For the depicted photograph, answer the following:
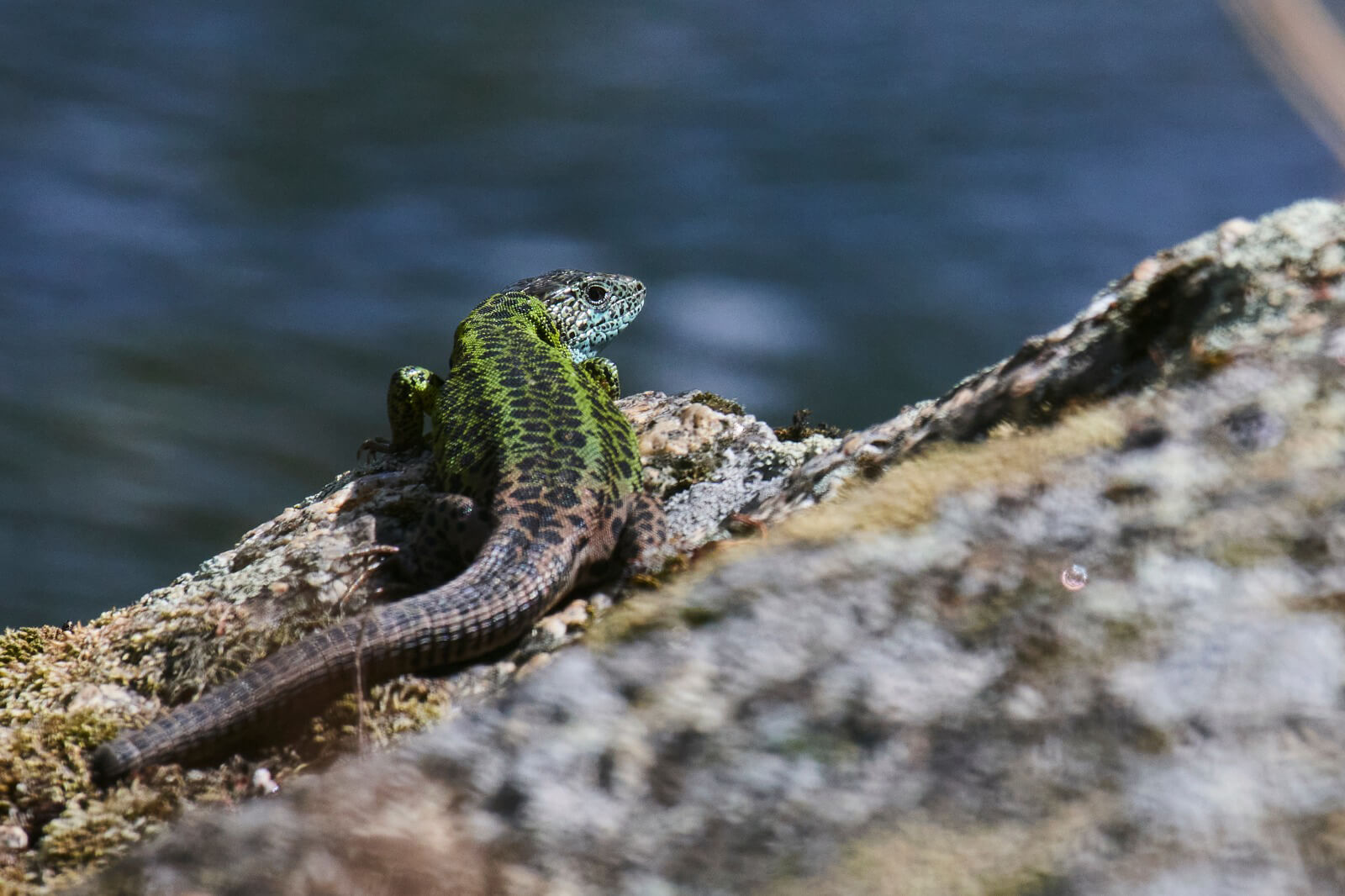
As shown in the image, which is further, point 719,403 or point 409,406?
point 409,406

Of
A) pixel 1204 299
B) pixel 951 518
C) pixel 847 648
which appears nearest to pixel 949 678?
pixel 847 648

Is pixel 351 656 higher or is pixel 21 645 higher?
pixel 21 645

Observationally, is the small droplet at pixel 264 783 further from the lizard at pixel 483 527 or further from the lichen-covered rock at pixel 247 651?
the lizard at pixel 483 527

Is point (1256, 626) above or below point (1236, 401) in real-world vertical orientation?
below

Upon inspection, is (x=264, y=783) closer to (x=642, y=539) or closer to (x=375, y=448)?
(x=642, y=539)

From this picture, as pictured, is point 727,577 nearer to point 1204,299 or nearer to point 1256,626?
point 1256,626

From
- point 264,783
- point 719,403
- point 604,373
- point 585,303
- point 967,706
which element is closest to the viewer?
point 967,706

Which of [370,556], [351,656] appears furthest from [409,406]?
[351,656]
